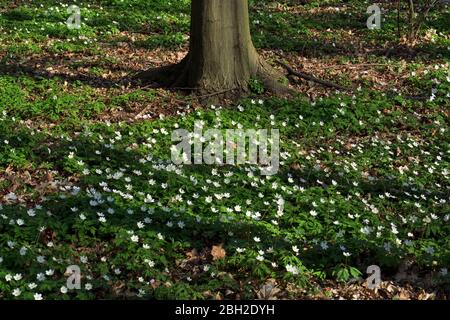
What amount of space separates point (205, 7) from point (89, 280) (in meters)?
5.75

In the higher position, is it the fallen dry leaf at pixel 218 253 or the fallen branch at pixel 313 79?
the fallen branch at pixel 313 79

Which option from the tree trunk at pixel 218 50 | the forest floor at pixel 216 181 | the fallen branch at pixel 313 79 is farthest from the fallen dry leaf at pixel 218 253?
the fallen branch at pixel 313 79

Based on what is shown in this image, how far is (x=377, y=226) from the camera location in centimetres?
629

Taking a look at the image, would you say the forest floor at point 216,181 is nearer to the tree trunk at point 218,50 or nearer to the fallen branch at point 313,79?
the fallen branch at point 313,79

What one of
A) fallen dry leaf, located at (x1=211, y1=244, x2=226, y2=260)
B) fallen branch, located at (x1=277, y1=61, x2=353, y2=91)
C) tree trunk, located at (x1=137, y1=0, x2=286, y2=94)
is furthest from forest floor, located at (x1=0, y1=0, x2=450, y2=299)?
tree trunk, located at (x1=137, y1=0, x2=286, y2=94)

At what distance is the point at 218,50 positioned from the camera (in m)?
9.33

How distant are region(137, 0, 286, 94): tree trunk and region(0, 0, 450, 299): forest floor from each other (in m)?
0.37

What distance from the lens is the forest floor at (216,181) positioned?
508 cm

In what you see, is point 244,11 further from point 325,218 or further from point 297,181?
point 325,218

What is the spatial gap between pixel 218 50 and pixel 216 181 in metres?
3.26

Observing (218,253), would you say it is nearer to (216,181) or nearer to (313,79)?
(216,181)

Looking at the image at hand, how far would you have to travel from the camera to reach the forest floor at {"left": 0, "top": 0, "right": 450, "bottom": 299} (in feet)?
16.7

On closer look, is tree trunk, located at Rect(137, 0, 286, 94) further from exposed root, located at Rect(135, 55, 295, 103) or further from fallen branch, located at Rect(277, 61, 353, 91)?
fallen branch, located at Rect(277, 61, 353, 91)

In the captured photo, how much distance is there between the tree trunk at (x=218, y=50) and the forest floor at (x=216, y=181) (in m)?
0.37
